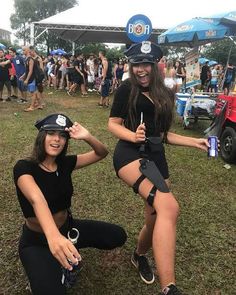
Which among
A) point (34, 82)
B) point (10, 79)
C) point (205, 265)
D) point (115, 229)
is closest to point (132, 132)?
point (115, 229)

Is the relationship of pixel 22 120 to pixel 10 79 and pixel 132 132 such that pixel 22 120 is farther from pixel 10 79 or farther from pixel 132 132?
pixel 132 132

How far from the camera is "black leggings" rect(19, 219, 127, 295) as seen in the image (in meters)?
2.14

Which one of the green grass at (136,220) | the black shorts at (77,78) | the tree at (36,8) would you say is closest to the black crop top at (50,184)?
the green grass at (136,220)

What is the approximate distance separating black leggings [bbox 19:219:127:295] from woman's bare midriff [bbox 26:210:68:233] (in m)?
0.03

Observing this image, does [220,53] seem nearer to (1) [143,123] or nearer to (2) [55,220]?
(1) [143,123]

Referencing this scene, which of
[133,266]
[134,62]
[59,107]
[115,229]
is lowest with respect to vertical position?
[59,107]

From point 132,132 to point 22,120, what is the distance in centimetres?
665

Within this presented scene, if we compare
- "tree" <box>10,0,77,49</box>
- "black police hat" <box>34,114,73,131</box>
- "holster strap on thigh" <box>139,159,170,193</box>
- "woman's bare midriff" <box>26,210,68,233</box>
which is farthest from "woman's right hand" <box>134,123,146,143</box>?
"tree" <box>10,0,77,49</box>

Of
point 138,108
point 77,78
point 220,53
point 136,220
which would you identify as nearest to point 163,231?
point 138,108

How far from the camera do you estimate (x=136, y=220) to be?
3.81 m

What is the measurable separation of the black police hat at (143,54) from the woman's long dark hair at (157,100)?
0.05 m

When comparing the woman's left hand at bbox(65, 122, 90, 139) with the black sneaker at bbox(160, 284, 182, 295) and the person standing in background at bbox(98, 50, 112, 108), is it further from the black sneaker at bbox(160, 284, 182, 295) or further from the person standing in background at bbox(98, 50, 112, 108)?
the person standing in background at bbox(98, 50, 112, 108)

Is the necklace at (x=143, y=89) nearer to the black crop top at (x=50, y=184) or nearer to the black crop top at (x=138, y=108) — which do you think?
the black crop top at (x=138, y=108)

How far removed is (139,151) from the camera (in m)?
2.49
